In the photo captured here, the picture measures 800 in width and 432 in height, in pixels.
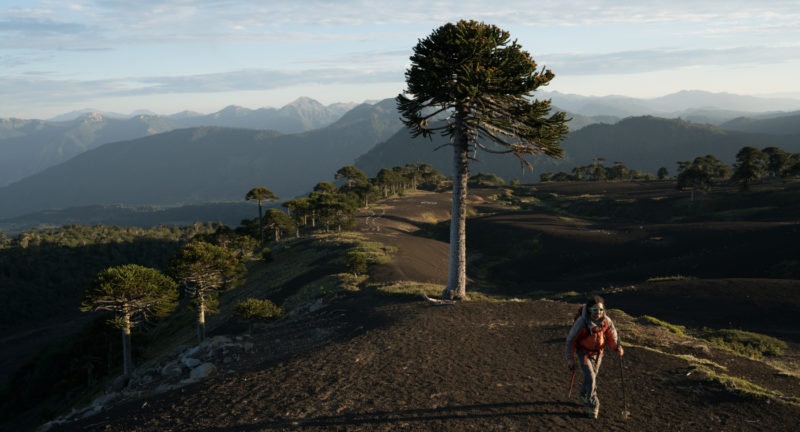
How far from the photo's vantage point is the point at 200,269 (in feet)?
80.2

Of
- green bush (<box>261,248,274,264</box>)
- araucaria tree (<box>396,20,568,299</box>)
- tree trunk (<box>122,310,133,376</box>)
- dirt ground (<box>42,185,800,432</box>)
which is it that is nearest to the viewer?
dirt ground (<box>42,185,800,432</box>)

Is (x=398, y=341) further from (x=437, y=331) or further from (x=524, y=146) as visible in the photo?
(x=524, y=146)

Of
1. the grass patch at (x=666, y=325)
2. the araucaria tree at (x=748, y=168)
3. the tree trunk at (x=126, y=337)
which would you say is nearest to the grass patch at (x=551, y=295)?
the grass patch at (x=666, y=325)

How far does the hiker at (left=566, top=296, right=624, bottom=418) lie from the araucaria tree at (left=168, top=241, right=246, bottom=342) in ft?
73.8

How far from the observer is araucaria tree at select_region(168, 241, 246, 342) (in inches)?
943

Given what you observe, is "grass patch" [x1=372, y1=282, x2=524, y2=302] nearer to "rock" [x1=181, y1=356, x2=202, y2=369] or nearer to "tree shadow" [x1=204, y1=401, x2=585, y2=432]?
"rock" [x1=181, y1=356, x2=202, y2=369]

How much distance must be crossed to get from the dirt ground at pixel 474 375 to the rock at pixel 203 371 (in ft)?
2.72

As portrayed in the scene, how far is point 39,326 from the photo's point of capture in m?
86.5

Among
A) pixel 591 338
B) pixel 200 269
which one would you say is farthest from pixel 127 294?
pixel 591 338

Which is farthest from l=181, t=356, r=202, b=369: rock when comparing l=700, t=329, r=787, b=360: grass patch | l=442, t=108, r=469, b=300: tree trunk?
l=700, t=329, r=787, b=360: grass patch

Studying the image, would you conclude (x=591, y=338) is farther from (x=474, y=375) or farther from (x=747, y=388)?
(x=747, y=388)

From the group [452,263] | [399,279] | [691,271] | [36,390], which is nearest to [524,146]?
[452,263]

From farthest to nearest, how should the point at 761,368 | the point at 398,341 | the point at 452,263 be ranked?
1. the point at 452,263
2. the point at 398,341
3. the point at 761,368

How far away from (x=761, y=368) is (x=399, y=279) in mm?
19979
